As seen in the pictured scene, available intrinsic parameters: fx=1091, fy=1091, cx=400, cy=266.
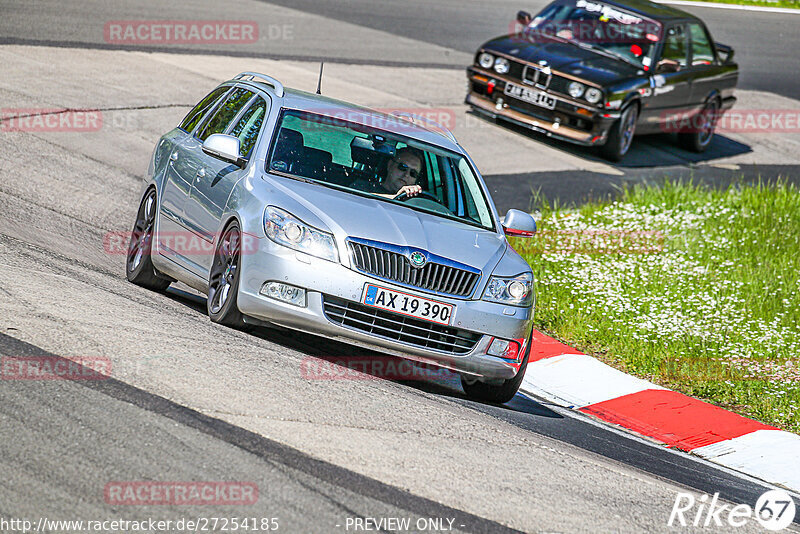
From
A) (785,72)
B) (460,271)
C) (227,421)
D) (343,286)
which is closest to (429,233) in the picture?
(460,271)

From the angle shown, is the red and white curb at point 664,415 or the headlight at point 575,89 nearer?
the red and white curb at point 664,415

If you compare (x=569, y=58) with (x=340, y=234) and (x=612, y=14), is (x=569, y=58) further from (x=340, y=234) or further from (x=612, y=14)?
(x=340, y=234)

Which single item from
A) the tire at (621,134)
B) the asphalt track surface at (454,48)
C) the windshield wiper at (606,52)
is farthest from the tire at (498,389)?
the windshield wiper at (606,52)

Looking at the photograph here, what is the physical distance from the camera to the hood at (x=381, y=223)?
6.52m

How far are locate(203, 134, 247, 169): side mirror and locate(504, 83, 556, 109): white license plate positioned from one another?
30.9ft

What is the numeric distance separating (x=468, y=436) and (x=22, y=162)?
693 cm

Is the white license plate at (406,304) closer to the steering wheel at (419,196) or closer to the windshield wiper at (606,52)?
the steering wheel at (419,196)

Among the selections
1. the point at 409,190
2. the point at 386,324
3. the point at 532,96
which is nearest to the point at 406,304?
the point at 386,324

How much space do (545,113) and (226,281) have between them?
10149mm

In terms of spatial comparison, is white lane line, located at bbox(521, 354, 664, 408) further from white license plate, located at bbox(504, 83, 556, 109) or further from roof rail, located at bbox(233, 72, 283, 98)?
white license plate, located at bbox(504, 83, 556, 109)

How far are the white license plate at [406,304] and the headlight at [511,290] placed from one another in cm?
34

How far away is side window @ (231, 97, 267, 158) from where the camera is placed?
749 centimetres

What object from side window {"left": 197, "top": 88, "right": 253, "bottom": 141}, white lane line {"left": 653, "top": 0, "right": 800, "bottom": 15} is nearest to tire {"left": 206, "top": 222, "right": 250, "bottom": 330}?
side window {"left": 197, "top": 88, "right": 253, "bottom": 141}

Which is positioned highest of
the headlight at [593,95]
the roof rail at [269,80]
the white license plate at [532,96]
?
the roof rail at [269,80]
